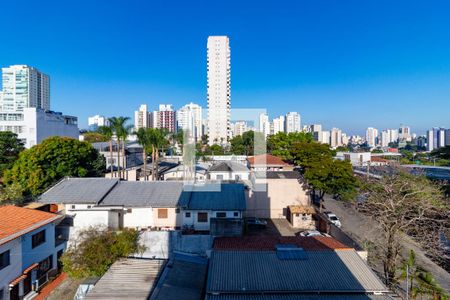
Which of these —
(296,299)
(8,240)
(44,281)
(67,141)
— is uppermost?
(67,141)

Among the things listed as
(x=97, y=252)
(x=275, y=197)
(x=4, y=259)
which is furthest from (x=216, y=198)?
(x=4, y=259)

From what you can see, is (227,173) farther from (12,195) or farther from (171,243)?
(12,195)

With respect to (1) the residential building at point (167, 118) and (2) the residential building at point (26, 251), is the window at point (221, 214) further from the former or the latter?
(1) the residential building at point (167, 118)

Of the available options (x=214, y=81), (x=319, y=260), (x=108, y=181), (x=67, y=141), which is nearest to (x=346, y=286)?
(x=319, y=260)

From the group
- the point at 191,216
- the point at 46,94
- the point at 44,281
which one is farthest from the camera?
the point at 46,94

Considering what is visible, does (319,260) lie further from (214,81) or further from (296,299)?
(214,81)

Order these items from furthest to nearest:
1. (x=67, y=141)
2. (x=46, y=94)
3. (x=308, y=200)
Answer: (x=46, y=94) < (x=67, y=141) < (x=308, y=200)

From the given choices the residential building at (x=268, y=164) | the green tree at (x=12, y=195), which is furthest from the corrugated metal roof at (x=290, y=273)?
the residential building at (x=268, y=164)
